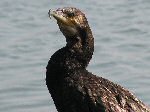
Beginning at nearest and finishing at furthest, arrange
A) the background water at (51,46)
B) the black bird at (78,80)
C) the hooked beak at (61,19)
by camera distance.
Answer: the hooked beak at (61,19) → the black bird at (78,80) → the background water at (51,46)

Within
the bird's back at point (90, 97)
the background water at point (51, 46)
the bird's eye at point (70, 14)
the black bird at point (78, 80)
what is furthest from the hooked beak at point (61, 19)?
the background water at point (51, 46)

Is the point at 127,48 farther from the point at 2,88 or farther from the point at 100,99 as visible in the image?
the point at 100,99

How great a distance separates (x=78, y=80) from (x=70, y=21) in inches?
30.8

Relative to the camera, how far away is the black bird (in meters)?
12.7

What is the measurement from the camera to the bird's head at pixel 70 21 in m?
12.6

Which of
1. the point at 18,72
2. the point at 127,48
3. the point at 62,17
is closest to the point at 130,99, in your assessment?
the point at 62,17

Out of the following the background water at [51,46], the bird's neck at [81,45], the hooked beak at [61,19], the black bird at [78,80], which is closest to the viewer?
the hooked beak at [61,19]

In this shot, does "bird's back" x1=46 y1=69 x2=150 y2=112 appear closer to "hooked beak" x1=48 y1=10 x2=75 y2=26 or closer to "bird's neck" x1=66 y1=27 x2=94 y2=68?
"bird's neck" x1=66 y1=27 x2=94 y2=68

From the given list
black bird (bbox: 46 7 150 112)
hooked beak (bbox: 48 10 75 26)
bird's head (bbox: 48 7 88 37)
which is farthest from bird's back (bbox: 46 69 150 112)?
hooked beak (bbox: 48 10 75 26)

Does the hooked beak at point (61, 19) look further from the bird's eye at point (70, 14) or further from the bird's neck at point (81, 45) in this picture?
the bird's neck at point (81, 45)

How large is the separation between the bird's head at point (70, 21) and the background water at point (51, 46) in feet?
13.2

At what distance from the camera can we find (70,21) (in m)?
12.6

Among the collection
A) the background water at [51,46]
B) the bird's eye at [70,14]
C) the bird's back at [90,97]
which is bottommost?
the bird's back at [90,97]

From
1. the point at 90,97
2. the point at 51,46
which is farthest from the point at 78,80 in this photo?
the point at 51,46
